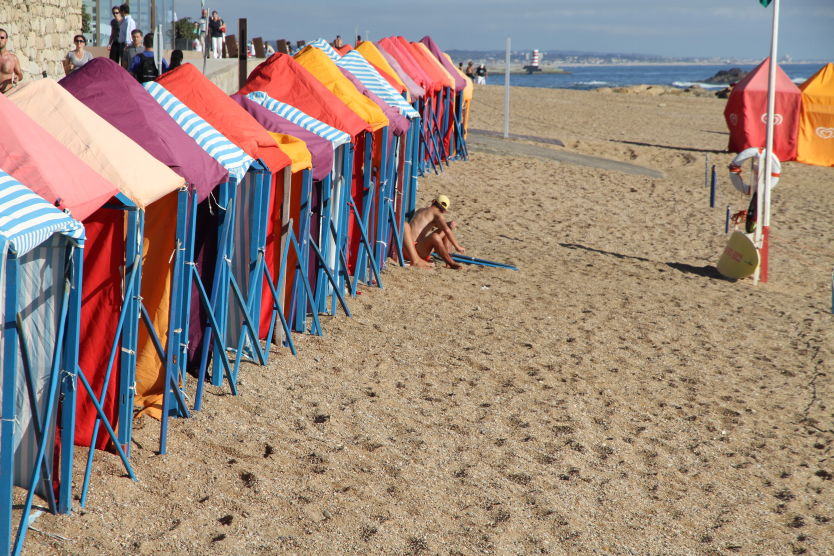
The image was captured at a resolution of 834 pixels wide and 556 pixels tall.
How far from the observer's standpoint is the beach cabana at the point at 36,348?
11.8 feet

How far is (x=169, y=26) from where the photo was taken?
18906mm

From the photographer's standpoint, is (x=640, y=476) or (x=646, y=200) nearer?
(x=640, y=476)

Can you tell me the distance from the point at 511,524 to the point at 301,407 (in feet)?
6.05

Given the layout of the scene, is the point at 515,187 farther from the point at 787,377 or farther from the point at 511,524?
the point at 511,524

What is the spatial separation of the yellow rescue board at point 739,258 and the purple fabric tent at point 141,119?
781 centimetres

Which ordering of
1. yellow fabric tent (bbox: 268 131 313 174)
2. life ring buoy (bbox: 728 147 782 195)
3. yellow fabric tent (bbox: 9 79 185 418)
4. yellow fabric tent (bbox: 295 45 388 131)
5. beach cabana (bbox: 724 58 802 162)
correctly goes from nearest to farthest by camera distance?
1. yellow fabric tent (bbox: 9 79 185 418)
2. yellow fabric tent (bbox: 268 131 313 174)
3. yellow fabric tent (bbox: 295 45 388 131)
4. life ring buoy (bbox: 728 147 782 195)
5. beach cabana (bbox: 724 58 802 162)

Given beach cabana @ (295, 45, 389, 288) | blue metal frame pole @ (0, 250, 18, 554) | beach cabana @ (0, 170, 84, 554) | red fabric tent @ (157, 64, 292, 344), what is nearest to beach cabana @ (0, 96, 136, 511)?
beach cabana @ (0, 170, 84, 554)

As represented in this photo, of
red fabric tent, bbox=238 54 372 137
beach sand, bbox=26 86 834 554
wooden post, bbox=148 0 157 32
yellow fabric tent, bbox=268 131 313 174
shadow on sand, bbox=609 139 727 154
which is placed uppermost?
wooden post, bbox=148 0 157 32

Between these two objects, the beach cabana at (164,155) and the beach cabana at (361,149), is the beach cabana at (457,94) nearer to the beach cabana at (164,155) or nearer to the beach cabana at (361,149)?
the beach cabana at (361,149)

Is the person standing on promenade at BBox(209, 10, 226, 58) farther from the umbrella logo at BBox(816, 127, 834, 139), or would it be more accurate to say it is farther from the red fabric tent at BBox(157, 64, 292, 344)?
the red fabric tent at BBox(157, 64, 292, 344)

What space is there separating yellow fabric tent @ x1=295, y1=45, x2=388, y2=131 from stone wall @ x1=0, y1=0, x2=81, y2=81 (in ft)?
14.3

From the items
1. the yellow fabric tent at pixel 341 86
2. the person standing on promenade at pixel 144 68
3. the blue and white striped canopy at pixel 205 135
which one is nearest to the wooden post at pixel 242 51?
the yellow fabric tent at pixel 341 86

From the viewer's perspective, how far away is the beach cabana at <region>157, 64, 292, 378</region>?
6277 millimetres

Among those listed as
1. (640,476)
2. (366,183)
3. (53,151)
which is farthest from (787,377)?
(53,151)
